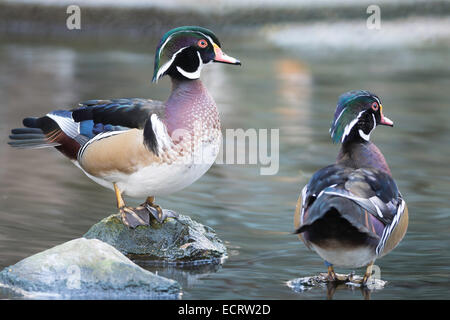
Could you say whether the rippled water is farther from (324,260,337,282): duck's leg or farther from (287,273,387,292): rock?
(324,260,337,282): duck's leg

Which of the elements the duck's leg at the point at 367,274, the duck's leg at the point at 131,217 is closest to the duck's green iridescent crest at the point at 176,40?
the duck's leg at the point at 131,217

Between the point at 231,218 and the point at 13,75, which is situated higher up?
the point at 13,75

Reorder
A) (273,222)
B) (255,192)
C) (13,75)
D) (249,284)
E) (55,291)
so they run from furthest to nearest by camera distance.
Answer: (13,75)
(255,192)
(273,222)
(249,284)
(55,291)

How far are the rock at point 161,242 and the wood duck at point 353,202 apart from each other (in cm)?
105

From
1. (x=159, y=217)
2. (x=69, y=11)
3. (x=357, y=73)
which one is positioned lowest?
(x=159, y=217)

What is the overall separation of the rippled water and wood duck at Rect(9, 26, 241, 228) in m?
0.65

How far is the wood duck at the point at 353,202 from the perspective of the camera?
5.45 metres

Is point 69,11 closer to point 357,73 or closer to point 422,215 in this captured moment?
point 357,73

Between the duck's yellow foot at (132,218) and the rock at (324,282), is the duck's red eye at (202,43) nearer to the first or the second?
the duck's yellow foot at (132,218)

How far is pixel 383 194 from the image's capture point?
5832mm

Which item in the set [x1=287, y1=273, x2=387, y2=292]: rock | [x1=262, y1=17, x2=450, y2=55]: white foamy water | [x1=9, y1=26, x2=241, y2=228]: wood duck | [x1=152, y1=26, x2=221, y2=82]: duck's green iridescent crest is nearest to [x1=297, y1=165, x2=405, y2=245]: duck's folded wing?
[x1=287, y1=273, x2=387, y2=292]: rock

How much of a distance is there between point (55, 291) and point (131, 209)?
3.95ft

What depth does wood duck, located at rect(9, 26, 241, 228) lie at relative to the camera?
21.1 ft

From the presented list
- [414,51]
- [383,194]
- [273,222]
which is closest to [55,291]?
[383,194]
